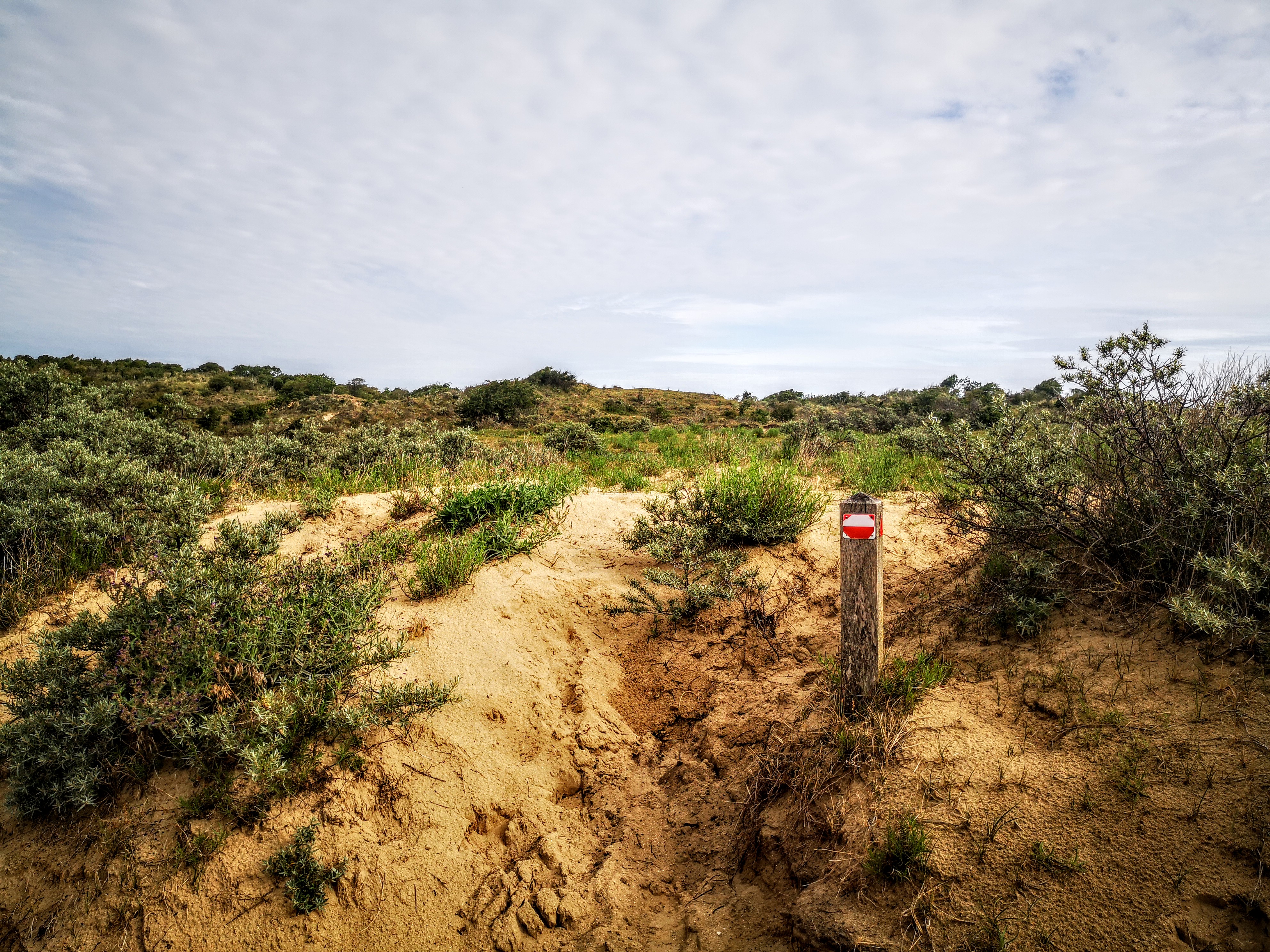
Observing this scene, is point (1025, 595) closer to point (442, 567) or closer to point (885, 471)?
point (442, 567)

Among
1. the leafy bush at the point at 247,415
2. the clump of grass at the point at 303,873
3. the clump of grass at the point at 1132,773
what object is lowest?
the clump of grass at the point at 303,873

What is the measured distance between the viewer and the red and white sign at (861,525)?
130 inches

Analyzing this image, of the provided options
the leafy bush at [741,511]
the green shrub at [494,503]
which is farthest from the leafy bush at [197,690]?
the leafy bush at [741,511]

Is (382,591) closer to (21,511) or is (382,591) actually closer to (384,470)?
(21,511)

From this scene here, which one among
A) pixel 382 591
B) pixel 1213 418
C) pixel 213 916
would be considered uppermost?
pixel 1213 418

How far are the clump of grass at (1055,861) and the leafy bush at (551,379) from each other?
38.1 m

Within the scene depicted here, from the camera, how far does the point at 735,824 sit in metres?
3.36

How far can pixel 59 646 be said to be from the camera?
10.9 ft

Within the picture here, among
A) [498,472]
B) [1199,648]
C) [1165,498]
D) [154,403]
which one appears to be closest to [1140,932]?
[1199,648]

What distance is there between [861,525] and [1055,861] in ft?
5.35

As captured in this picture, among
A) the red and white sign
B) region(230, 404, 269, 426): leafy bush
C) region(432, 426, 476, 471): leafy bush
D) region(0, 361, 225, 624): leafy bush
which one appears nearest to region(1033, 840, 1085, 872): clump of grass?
the red and white sign

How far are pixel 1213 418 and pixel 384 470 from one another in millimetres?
8753

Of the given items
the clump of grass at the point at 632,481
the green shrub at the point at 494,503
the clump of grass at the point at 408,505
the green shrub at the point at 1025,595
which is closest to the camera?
the green shrub at the point at 1025,595

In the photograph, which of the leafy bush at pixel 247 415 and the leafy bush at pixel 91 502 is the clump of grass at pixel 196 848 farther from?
the leafy bush at pixel 247 415
